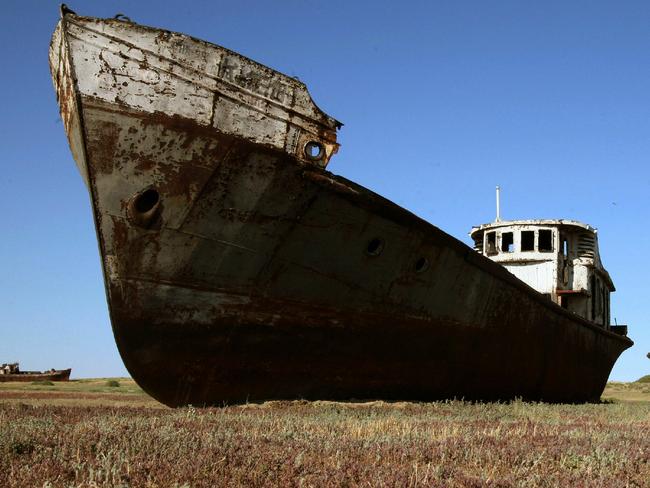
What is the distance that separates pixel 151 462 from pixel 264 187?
5124mm

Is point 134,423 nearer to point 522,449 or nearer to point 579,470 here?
point 522,449

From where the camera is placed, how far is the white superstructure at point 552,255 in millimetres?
15312

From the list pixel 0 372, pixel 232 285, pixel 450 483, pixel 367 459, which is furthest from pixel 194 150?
pixel 0 372

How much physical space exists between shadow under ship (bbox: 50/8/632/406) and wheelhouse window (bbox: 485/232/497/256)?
6824 millimetres

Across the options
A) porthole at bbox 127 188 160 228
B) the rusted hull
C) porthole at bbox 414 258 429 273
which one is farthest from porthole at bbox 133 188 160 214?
the rusted hull

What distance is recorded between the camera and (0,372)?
37.2 m

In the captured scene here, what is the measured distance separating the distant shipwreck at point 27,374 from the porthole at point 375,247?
101ft

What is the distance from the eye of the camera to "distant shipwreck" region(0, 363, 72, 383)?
3516 cm

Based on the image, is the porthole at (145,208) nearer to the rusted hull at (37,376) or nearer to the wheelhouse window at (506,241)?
the wheelhouse window at (506,241)

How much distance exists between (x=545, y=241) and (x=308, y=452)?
42.6 ft

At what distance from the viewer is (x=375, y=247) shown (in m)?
9.30

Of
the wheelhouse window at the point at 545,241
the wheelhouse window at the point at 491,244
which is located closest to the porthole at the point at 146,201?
the wheelhouse window at the point at 491,244

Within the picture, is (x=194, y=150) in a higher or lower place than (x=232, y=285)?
higher

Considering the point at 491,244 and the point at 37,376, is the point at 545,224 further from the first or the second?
the point at 37,376
